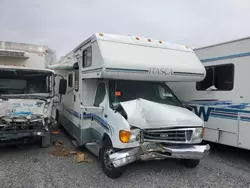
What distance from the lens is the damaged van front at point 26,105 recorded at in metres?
5.52

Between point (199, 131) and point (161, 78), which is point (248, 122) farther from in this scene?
point (161, 78)

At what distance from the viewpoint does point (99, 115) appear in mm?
5246

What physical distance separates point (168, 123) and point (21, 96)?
→ 13.6 feet

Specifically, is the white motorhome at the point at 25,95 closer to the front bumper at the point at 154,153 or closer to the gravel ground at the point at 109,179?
the gravel ground at the point at 109,179

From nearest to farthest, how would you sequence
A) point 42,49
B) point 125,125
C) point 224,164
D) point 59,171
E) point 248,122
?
point 125,125
point 59,171
point 248,122
point 224,164
point 42,49

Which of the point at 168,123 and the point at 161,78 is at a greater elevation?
the point at 161,78

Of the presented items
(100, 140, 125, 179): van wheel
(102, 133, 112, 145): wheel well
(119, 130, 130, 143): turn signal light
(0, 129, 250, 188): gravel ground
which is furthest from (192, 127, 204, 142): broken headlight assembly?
(102, 133, 112, 145): wheel well

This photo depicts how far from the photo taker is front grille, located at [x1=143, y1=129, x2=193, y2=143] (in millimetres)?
4285

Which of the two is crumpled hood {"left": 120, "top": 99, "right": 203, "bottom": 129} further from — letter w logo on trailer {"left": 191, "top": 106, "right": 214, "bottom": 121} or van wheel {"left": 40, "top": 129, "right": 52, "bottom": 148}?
van wheel {"left": 40, "top": 129, "right": 52, "bottom": 148}

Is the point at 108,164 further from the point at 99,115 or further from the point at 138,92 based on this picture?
the point at 138,92

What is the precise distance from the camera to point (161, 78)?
5020mm

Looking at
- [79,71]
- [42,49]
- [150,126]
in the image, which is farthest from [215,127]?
[42,49]

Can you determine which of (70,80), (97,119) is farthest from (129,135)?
(70,80)

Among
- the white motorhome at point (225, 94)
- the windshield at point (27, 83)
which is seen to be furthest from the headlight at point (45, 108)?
the white motorhome at point (225, 94)
